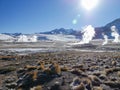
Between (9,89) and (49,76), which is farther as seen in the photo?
(49,76)

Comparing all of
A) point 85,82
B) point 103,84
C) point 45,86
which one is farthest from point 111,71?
point 45,86

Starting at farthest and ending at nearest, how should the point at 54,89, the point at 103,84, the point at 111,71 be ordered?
the point at 111,71, the point at 103,84, the point at 54,89

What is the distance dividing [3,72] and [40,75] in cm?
1263

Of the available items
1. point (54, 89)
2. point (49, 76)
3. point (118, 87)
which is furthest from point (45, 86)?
point (118, 87)

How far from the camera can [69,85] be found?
25266 millimetres

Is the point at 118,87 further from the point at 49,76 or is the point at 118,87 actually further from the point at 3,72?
the point at 3,72

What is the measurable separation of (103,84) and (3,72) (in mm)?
18140

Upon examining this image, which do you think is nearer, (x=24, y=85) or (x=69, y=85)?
(x=69, y=85)

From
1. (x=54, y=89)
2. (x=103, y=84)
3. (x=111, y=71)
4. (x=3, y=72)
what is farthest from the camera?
(x=3, y=72)

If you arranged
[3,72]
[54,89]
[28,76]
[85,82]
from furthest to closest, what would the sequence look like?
[3,72]
[28,76]
[85,82]
[54,89]

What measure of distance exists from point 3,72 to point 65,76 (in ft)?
47.1

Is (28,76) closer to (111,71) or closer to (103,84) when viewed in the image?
(103,84)

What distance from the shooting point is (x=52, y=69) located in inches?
1206

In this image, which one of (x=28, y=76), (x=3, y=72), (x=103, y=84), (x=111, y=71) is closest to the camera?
(x=103, y=84)
